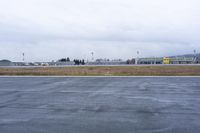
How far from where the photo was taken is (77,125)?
22.6 feet

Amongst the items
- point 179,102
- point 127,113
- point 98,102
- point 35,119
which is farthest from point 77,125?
point 179,102

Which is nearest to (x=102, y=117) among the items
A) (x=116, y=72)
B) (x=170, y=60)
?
(x=116, y=72)

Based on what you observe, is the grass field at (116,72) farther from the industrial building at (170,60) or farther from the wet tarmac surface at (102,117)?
the industrial building at (170,60)

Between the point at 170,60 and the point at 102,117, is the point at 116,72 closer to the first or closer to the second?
the point at 102,117

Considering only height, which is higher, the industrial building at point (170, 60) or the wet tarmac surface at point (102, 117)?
the industrial building at point (170, 60)

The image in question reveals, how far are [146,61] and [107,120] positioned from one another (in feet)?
294

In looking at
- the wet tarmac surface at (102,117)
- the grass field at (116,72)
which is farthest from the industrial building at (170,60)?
the wet tarmac surface at (102,117)

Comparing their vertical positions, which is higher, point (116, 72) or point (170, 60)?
point (170, 60)

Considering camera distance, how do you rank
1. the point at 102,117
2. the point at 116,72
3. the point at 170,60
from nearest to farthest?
1. the point at 102,117
2. the point at 116,72
3. the point at 170,60

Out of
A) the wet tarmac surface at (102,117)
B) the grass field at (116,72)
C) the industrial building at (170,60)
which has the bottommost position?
the wet tarmac surface at (102,117)

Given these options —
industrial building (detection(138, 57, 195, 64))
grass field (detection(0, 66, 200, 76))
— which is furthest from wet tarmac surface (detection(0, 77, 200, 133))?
industrial building (detection(138, 57, 195, 64))

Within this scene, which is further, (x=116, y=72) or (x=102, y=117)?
(x=116, y=72)

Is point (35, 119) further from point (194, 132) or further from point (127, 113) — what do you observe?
point (194, 132)

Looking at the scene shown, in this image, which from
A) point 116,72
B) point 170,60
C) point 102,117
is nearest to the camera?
point 102,117
